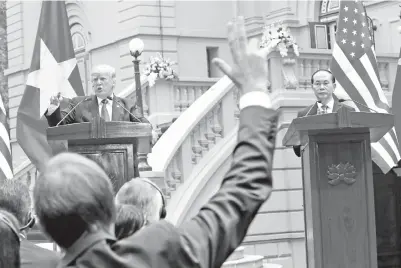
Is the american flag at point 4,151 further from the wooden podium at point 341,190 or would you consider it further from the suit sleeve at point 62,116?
the wooden podium at point 341,190

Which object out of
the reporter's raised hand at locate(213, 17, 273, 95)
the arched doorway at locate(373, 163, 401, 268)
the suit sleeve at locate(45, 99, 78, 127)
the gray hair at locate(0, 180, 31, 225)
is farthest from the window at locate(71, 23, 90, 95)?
the reporter's raised hand at locate(213, 17, 273, 95)

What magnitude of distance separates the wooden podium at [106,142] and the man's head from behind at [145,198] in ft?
12.3

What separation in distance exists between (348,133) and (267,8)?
43.8ft

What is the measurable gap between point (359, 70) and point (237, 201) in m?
8.14

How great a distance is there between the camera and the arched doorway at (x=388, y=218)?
11.8 metres

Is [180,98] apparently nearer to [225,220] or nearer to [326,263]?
[326,263]

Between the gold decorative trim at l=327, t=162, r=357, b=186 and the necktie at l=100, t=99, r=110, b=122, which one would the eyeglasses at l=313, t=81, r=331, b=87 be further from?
the necktie at l=100, t=99, r=110, b=122

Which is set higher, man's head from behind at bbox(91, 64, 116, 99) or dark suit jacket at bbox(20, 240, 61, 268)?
man's head from behind at bbox(91, 64, 116, 99)

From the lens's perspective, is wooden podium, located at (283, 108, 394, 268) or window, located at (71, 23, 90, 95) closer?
wooden podium, located at (283, 108, 394, 268)

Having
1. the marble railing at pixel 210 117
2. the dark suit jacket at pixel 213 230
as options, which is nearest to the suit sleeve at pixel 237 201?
the dark suit jacket at pixel 213 230

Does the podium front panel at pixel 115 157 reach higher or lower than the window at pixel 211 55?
lower

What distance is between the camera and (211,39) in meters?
20.7

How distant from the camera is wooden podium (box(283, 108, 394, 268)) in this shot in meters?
6.82

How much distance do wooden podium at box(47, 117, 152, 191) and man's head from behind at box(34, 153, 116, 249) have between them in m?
4.71
